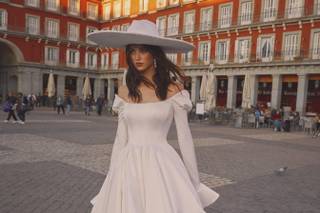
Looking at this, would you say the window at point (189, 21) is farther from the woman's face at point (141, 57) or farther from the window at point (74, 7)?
the woman's face at point (141, 57)

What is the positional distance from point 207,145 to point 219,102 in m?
22.4

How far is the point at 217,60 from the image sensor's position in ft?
98.1

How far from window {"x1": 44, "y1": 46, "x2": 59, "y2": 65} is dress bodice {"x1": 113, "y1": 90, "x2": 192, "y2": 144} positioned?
37349mm

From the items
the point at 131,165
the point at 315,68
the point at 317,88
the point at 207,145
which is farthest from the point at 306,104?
the point at 131,165

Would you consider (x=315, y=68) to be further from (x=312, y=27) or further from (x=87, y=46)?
(x=87, y=46)

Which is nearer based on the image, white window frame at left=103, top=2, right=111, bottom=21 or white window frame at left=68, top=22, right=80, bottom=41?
white window frame at left=68, top=22, right=80, bottom=41

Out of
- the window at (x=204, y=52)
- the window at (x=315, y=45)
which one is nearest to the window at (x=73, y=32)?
the window at (x=204, y=52)

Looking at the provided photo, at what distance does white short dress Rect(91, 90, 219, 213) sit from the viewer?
212 cm

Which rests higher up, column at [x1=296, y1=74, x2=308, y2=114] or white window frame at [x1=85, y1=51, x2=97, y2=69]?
white window frame at [x1=85, y1=51, x2=97, y2=69]

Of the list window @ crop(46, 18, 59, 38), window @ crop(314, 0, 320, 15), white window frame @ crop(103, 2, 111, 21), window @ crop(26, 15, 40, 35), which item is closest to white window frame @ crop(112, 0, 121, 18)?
white window frame @ crop(103, 2, 111, 21)

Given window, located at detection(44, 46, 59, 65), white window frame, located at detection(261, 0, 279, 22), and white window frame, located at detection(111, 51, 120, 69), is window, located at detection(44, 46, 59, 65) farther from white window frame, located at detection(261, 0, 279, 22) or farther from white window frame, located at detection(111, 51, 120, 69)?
white window frame, located at detection(261, 0, 279, 22)

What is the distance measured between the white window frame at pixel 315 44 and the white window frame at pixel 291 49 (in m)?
0.99

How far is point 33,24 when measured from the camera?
35.7 m

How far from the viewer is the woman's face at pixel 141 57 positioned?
2.32 metres
